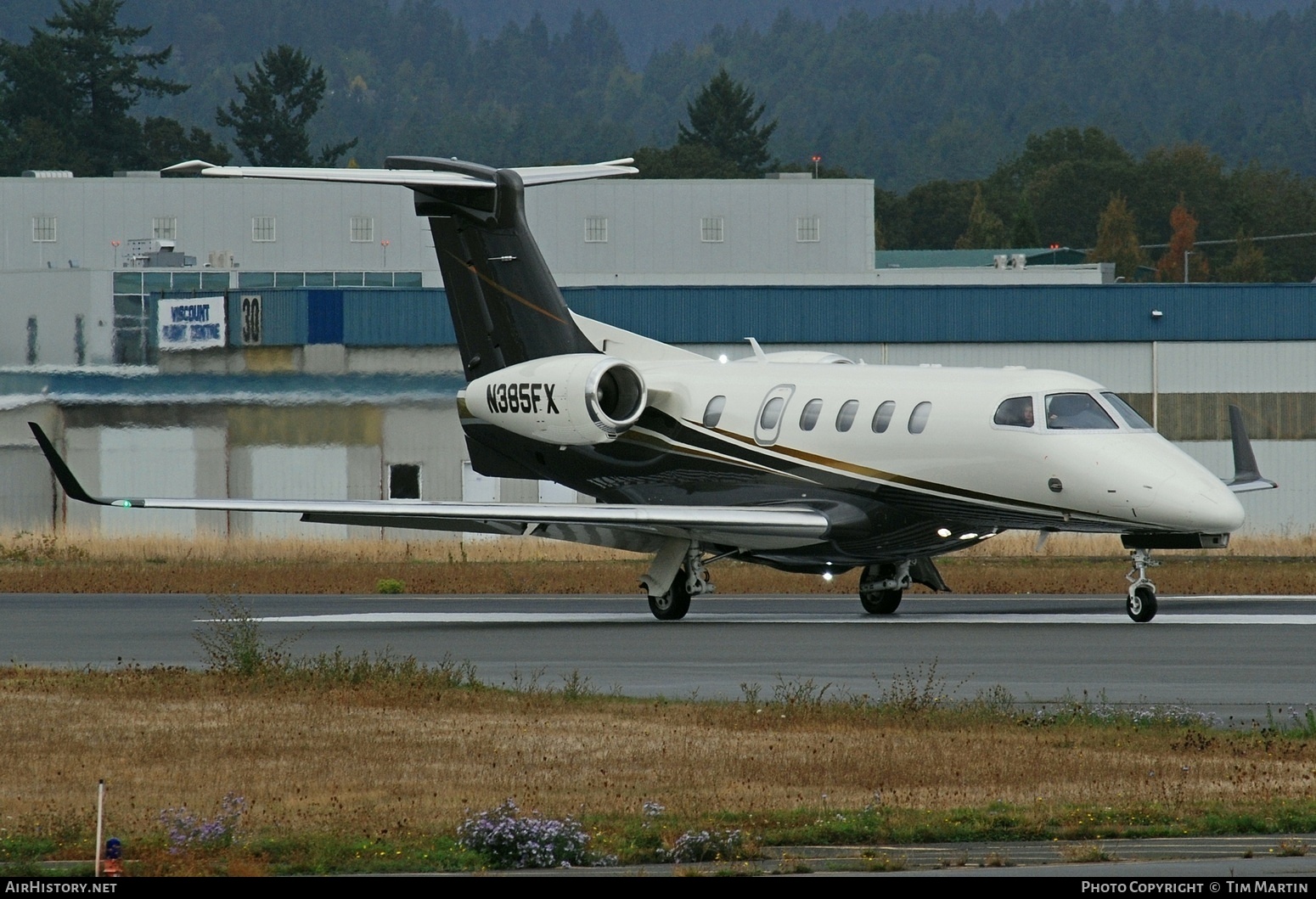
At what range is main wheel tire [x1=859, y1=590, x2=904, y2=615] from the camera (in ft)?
86.6

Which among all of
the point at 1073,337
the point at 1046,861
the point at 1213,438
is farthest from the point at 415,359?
the point at 1046,861

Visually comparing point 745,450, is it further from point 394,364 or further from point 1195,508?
point 394,364

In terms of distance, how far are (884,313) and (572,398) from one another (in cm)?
2158

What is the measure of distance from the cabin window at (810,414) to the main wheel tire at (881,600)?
2496mm

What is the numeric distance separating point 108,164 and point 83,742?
11892cm

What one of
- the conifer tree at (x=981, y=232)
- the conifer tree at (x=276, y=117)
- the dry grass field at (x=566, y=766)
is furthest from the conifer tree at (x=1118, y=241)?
the dry grass field at (x=566, y=766)

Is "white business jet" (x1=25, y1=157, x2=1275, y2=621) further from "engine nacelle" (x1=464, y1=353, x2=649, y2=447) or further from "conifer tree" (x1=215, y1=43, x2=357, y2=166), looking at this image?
"conifer tree" (x1=215, y1=43, x2=357, y2=166)

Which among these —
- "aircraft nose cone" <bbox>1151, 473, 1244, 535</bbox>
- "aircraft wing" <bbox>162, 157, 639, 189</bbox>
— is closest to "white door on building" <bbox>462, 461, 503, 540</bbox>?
"aircraft wing" <bbox>162, 157, 639, 189</bbox>

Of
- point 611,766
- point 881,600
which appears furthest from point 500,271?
point 611,766

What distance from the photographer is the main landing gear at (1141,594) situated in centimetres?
2369

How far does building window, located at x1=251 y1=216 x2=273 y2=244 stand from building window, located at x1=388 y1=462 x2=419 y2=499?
27752 millimetres

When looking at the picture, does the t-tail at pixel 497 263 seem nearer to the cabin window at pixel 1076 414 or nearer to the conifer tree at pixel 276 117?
the cabin window at pixel 1076 414

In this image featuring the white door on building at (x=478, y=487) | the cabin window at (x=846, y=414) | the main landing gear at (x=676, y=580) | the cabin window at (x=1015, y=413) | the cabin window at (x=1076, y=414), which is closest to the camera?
the cabin window at (x=1076, y=414)

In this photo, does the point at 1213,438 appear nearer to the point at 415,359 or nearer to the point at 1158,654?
the point at 415,359
